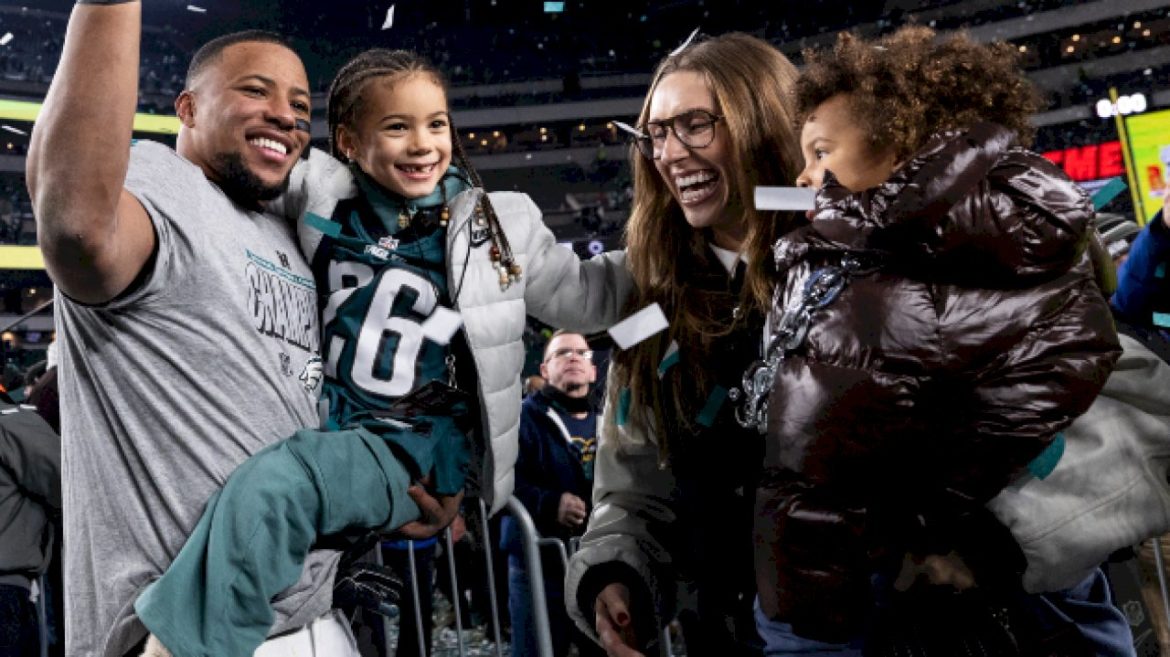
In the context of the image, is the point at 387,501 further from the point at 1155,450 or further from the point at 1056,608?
the point at 1155,450

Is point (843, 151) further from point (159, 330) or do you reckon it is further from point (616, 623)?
point (159, 330)

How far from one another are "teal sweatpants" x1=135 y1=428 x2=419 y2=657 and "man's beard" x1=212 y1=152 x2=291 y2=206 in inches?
20.3

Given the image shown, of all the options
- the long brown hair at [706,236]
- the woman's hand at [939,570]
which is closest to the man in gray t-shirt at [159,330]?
the long brown hair at [706,236]

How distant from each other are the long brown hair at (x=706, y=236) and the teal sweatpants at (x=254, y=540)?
665 millimetres

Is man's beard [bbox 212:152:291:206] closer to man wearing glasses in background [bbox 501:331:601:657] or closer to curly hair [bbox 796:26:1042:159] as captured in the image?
curly hair [bbox 796:26:1042:159]

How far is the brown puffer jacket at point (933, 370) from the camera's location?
1.36 metres

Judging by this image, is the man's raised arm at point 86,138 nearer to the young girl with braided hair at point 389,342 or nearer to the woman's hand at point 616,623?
the young girl with braided hair at point 389,342

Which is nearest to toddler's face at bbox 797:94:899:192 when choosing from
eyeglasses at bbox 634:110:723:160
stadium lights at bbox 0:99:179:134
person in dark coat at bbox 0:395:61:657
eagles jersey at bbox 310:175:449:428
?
eyeglasses at bbox 634:110:723:160

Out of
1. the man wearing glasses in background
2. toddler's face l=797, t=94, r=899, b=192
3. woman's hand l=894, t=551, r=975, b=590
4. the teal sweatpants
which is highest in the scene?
toddler's face l=797, t=94, r=899, b=192

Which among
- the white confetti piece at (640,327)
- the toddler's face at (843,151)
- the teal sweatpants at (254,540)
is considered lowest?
the teal sweatpants at (254,540)

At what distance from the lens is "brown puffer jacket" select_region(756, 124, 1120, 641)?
Answer: 1361 millimetres

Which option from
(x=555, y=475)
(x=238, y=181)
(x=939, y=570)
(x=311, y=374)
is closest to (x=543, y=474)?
(x=555, y=475)

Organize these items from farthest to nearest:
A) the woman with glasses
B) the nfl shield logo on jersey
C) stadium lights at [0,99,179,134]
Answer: stadium lights at [0,99,179,134] → the woman with glasses → the nfl shield logo on jersey

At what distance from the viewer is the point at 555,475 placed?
Answer: 572 centimetres
